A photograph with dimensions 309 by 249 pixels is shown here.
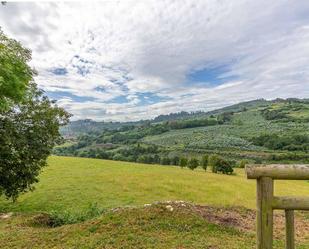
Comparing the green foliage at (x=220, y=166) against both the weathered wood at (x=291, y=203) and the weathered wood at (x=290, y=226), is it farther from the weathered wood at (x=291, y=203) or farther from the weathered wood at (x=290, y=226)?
the weathered wood at (x=291, y=203)

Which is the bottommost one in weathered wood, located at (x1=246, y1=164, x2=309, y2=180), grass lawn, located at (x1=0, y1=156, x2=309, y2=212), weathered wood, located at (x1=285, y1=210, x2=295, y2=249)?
grass lawn, located at (x1=0, y1=156, x2=309, y2=212)

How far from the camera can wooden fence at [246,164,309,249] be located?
517 cm

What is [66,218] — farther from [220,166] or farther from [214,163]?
[214,163]

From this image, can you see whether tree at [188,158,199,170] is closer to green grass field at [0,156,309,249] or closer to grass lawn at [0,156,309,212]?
grass lawn at [0,156,309,212]

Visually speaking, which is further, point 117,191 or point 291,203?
point 117,191

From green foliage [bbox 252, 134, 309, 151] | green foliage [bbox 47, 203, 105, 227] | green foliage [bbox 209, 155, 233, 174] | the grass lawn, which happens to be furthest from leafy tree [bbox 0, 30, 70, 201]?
green foliage [bbox 252, 134, 309, 151]

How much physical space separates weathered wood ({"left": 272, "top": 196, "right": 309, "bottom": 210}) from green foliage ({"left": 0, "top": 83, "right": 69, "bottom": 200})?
63.2 ft

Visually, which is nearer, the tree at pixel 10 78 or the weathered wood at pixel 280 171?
the weathered wood at pixel 280 171

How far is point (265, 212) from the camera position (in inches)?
209

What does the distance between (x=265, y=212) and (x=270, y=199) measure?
0.80 ft

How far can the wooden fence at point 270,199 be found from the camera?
5.17 m

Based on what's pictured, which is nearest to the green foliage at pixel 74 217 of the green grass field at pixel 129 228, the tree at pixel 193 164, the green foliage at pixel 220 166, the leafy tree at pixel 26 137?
the green grass field at pixel 129 228

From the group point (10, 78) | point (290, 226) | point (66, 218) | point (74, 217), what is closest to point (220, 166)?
point (66, 218)

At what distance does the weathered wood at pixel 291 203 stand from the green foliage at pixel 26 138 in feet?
63.2
